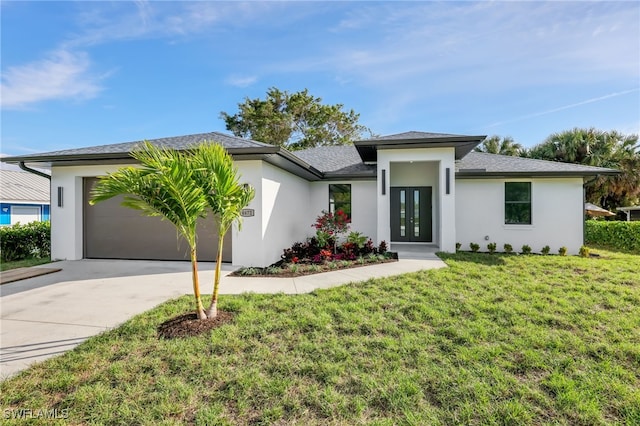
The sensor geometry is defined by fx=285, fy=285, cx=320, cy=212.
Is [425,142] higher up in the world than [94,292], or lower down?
higher up

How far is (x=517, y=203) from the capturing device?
1060cm

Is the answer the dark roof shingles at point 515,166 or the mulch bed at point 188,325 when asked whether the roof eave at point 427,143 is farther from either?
the mulch bed at point 188,325

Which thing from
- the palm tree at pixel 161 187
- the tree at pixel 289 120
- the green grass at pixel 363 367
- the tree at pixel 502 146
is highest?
the tree at pixel 289 120

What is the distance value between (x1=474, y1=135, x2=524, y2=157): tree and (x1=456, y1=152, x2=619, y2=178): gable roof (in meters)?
10.7

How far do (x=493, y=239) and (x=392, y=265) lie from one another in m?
5.45

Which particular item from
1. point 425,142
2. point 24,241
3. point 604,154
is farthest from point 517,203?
point 24,241

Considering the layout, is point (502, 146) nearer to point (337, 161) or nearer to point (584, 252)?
point (584, 252)

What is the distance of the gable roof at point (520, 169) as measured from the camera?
9898 millimetres

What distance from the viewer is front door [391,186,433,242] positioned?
11898 millimetres

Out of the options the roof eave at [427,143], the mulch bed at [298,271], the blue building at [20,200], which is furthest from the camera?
the blue building at [20,200]

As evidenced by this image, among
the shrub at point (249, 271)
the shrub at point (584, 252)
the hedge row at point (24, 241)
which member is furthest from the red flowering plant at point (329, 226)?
the hedge row at point (24, 241)

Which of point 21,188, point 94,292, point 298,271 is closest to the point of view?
point 94,292

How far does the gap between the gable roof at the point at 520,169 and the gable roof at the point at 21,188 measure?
81.7 ft

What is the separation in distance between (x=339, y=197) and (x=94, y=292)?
828 cm
